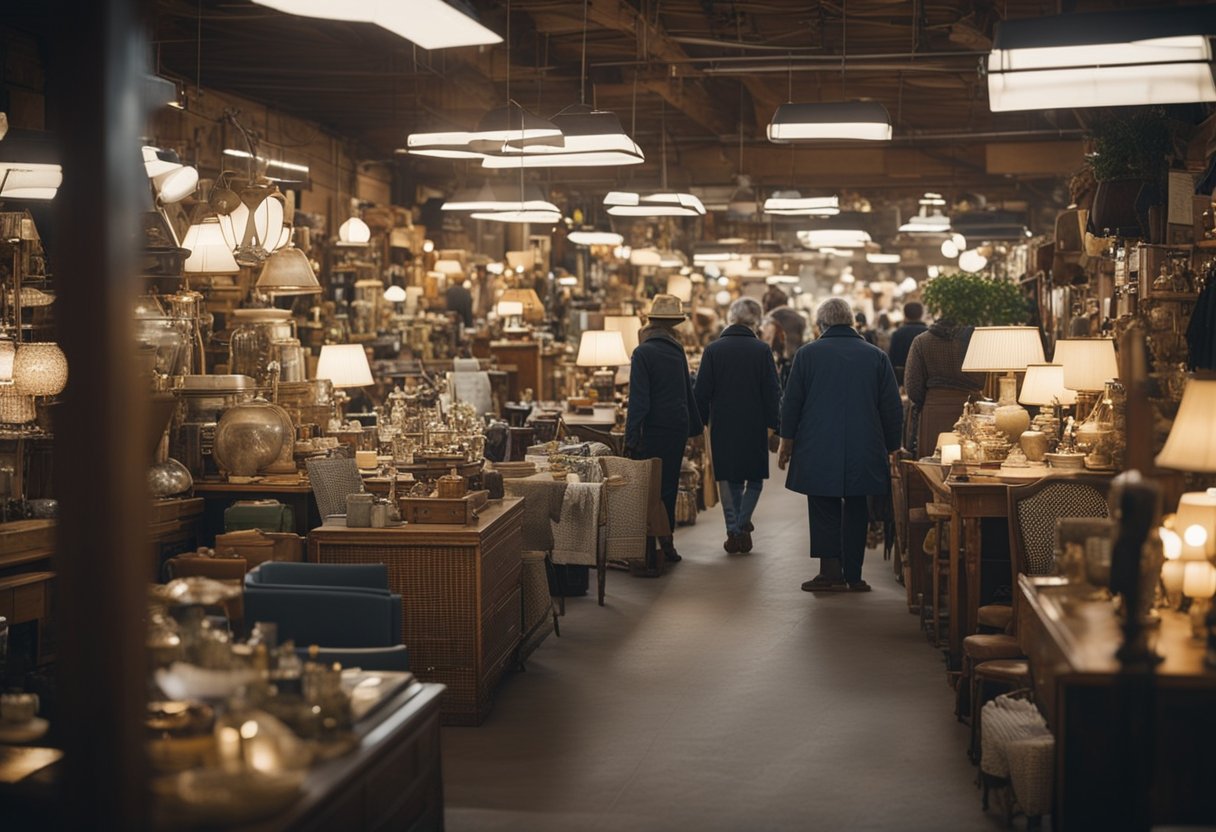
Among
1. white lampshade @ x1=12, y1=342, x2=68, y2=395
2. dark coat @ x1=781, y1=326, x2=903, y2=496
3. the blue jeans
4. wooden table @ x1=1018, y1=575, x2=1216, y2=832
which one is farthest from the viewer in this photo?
the blue jeans

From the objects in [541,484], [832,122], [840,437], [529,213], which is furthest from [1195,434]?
[529,213]

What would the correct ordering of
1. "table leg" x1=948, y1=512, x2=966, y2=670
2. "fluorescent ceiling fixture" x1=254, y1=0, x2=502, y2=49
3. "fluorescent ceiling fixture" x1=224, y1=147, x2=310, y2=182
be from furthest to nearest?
"fluorescent ceiling fixture" x1=224, y1=147, x2=310, y2=182 → "table leg" x1=948, y1=512, x2=966, y2=670 → "fluorescent ceiling fixture" x1=254, y1=0, x2=502, y2=49

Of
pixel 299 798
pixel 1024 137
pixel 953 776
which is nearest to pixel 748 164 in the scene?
pixel 1024 137

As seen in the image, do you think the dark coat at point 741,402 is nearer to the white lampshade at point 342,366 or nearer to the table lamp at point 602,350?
the table lamp at point 602,350

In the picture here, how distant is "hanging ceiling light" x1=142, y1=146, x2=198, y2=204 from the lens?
277 inches

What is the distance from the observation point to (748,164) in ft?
56.9

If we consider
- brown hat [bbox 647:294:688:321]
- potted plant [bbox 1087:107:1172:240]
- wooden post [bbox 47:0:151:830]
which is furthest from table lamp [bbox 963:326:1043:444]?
wooden post [bbox 47:0:151:830]

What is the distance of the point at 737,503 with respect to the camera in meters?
10.3

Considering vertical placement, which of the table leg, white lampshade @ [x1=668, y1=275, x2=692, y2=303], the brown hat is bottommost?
the table leg

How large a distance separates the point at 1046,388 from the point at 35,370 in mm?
4763

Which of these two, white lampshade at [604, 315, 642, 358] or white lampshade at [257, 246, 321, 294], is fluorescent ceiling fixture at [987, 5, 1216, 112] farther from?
white lampshade at [604, 315, 642, 358]

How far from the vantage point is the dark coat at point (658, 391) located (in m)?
9.38

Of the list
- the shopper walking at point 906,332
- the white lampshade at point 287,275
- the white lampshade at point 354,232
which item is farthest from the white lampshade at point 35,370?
the shopper walking at point 906,332

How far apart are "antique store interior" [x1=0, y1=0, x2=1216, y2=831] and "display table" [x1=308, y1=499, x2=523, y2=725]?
0.02 m
